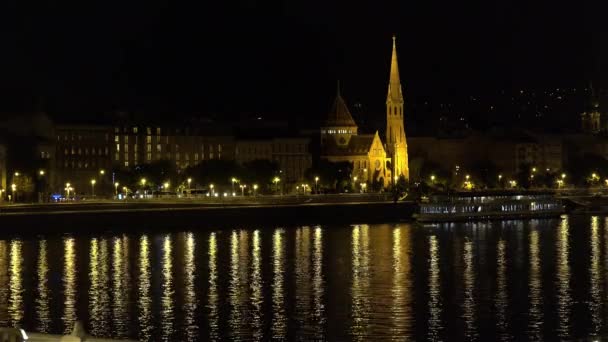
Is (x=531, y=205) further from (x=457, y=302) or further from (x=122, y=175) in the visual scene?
(x=457, y=302)

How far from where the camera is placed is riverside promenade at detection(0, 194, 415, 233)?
53.3 meters

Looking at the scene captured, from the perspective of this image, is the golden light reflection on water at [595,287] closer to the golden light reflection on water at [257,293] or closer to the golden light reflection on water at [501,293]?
the golden light reflection on water at [501,293]

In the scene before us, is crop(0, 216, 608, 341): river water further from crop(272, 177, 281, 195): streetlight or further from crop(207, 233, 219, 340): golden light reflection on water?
crop(272, 177, 281, 195): streetlight

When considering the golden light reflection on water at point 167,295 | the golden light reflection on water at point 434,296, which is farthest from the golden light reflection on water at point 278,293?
the golden light reflection on water at point 434,296

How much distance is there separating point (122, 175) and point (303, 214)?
18243mm

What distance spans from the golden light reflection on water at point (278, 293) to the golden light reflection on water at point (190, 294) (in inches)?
60.4

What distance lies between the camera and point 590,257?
41719 millimetres

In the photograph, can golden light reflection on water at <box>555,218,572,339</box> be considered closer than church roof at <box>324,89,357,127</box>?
Yes

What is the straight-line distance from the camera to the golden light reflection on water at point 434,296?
86.0ft

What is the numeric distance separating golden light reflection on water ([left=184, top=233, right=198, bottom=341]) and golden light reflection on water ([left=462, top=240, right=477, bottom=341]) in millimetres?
5108

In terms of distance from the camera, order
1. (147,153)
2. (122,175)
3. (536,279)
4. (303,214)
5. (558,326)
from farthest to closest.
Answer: (147,153) < (122,175) < (303,214) < (536,279) < (558,326)

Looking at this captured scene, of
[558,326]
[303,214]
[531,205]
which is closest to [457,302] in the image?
[558,326]

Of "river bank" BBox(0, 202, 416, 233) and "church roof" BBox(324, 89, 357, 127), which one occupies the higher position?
"church roof" BBox(324, 89, 357, 127)

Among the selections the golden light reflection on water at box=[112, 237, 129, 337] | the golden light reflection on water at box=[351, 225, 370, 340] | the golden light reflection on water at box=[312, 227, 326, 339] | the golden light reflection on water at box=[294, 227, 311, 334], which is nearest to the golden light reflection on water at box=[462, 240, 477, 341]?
the golden light reflection on water at box=[351, 225, 370, 340]
